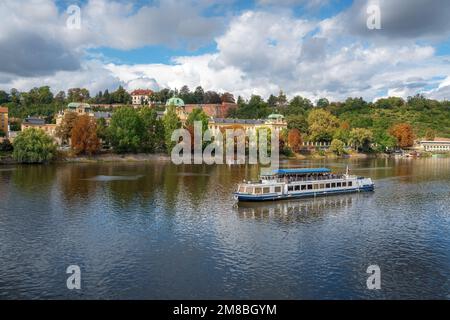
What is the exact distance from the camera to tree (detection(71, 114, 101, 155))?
111688 millimetres

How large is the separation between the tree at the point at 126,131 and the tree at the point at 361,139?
82.1 meters

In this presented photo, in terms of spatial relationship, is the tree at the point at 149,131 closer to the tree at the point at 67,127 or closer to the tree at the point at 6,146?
the tree at the point at 67,127

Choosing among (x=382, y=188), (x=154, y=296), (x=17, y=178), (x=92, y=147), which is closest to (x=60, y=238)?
(x=154, y=296)

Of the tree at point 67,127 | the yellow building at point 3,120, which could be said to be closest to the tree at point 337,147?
the tree at point 67,127

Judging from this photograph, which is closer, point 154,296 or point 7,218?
point 154,296

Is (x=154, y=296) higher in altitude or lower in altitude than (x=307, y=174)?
lower

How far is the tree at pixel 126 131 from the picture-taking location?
118562 millimetres

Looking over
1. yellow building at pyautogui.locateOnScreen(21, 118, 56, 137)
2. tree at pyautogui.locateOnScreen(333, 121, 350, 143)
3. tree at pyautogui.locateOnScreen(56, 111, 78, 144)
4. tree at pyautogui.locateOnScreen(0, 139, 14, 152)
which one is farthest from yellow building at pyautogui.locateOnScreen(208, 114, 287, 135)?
tree at pyautogui.locateOnScreen(0, 139, 14, 152)

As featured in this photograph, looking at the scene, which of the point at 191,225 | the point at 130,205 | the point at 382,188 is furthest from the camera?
the point at 382,188

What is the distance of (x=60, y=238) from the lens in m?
37.0

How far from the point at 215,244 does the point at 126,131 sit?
88.0m

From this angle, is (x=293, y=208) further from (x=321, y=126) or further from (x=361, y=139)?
(x=321, y=126)

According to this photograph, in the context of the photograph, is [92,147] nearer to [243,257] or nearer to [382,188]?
[382,188]
